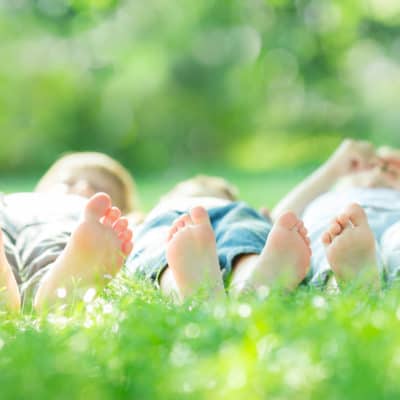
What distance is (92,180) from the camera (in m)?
2.84

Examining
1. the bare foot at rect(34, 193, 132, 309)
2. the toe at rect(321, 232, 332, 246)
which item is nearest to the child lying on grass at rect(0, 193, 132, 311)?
the bare foot at rect(34, 193, 132, 309)

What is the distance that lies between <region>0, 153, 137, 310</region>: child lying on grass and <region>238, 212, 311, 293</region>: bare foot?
1.01 ft

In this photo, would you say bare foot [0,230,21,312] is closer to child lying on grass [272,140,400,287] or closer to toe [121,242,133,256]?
toe [121,242,133,256]

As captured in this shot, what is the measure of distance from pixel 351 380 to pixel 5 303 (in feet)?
3.11

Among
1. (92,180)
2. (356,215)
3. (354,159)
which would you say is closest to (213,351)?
(356,215)

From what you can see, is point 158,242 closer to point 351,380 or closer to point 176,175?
point 351,380

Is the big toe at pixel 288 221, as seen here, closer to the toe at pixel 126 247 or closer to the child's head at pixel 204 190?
the toe at pixel 126 247

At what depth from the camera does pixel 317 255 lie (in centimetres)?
213

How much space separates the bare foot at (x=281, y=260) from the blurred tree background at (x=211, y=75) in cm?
899

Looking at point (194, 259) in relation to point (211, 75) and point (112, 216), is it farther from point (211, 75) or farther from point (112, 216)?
point (211, 75)

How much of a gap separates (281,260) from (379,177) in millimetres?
1031

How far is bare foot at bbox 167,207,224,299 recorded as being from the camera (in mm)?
1755

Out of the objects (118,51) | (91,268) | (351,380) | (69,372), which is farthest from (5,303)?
(118,51)

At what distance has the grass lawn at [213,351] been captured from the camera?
1035 millimetres
